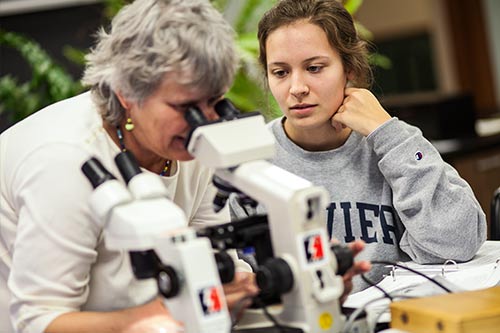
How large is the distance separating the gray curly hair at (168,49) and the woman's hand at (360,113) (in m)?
0.46

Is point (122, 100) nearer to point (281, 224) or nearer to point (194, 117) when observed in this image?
point (194, 117)

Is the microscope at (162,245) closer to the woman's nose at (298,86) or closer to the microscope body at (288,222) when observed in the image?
the microscope body at (288,222)

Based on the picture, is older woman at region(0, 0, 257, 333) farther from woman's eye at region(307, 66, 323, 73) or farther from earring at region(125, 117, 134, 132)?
woman's eye at region(307, 66, 323, 73)

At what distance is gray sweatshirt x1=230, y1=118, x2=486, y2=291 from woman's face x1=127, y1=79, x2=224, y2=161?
39 centimetres

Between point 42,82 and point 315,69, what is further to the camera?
point 42,82

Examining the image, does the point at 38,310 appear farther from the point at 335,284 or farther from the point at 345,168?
the point at 345,168

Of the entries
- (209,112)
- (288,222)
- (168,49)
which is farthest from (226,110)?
(288,222)

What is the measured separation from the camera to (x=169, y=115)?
1443 millimetres

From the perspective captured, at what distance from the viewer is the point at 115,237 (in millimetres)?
1309

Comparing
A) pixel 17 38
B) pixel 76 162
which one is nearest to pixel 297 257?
pixel 76 162

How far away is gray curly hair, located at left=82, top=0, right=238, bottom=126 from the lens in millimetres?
1408

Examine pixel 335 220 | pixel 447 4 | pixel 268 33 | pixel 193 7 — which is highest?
pixel 193 7

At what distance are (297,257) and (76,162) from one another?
424mm

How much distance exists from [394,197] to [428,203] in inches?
3.1
